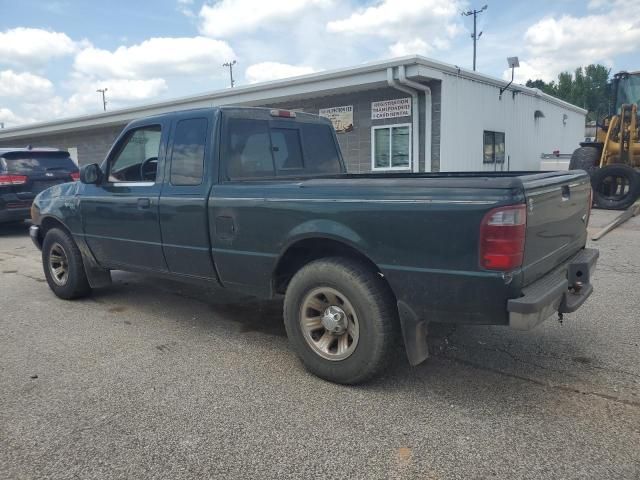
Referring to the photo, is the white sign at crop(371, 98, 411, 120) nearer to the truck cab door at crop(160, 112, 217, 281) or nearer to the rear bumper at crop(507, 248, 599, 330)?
the truck cab door at crop(160, 112, 217, 281)

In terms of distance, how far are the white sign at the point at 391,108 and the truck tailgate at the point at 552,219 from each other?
877cm

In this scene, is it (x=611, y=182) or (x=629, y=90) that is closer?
(x=611, y=182)

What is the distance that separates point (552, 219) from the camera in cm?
328

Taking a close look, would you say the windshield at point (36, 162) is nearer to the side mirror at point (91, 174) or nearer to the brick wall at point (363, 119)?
the brick wall at point (363, 119)

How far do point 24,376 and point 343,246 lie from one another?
2.45 meters

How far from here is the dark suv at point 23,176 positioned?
10102 millimetres

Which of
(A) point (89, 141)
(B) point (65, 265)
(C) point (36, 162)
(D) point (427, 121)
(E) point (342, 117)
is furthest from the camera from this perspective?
(A) point (89, 141)

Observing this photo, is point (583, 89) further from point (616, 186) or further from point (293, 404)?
point (293, 404)

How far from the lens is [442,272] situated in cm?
299

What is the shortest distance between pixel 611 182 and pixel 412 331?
447 inches

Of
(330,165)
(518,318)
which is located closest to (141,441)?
(518,318)

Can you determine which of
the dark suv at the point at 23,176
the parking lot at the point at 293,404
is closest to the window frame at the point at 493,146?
the parking lot at the point at 293,404

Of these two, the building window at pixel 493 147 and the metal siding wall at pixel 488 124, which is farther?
the building window at pixel 493 147

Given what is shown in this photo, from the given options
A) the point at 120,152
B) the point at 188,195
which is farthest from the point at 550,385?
the point at 120,152
